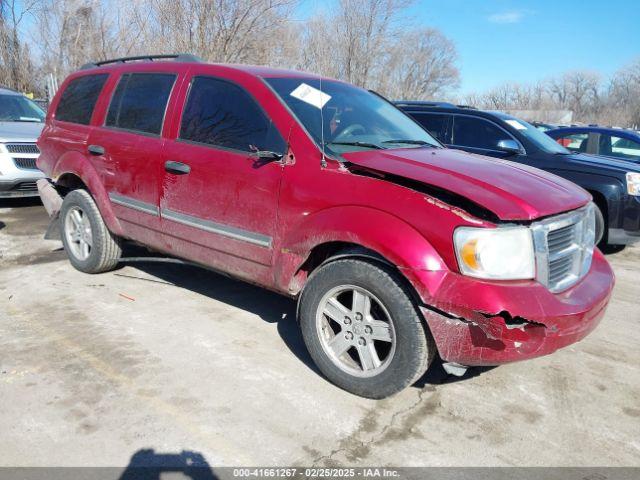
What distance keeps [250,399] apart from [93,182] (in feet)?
8.68

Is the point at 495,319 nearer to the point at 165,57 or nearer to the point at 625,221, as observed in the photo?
the point at 165,57

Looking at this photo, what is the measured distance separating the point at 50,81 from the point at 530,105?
66461 millimetres

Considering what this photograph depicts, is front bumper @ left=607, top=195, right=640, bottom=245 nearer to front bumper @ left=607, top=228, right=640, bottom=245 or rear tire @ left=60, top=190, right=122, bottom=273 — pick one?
front bumper @ left=607, top=228, right=640, bottom=245

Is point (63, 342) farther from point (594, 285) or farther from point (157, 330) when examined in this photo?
point (594, 285)

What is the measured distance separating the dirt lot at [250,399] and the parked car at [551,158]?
232 centimetres

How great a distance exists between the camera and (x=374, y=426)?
2.93 metres

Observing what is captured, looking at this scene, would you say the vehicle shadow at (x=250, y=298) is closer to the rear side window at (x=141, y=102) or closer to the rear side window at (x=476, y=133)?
the rear side window at (x=141, y=102)

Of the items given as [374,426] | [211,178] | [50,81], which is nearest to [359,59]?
[50,81]

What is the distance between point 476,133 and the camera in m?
7.31

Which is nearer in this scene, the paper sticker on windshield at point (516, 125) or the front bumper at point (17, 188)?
the paper sticker on windshield at point (516, 125)

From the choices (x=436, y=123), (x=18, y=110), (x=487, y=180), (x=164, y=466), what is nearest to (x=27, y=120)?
(x=18, y=110)

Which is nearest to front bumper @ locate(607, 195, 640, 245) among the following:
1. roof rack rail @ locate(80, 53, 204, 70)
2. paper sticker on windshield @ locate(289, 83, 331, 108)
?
paper sticker on windshield @ locate(289, 83, 331, 108)

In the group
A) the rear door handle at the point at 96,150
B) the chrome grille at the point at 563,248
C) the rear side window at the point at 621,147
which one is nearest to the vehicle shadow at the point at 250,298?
the chrome grille at the point at 563,248

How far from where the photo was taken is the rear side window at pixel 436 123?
757cm
